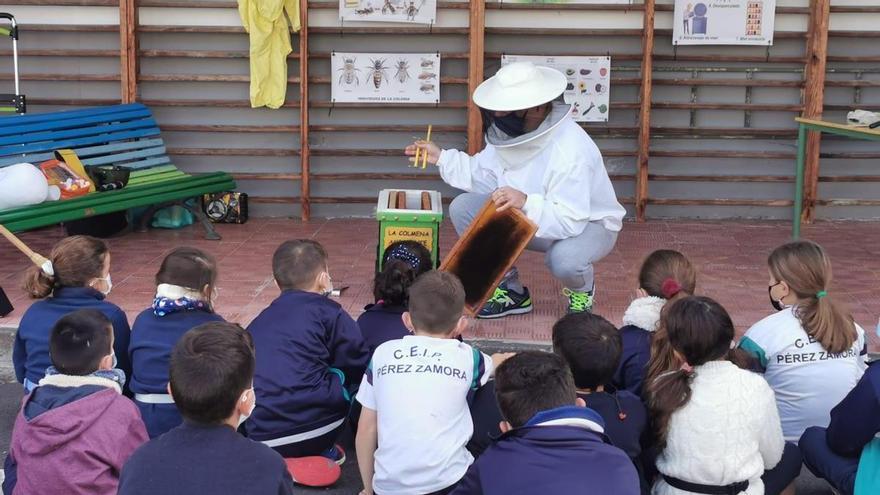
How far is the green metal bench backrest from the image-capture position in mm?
7422

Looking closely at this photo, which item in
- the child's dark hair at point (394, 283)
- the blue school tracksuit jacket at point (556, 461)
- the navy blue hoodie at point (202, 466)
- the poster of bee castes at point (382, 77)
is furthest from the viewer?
the poster of bee castes at point (382, 77)

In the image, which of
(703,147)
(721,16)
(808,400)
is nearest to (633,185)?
(703,147)

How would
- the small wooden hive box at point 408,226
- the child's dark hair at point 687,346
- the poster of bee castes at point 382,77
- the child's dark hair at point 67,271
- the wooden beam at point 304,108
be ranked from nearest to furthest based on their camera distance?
1. the child's dark hair at point 687,346
2. the child's dark hair at point 67,271
3. the small wooden hive box at point 408,226
4. the wooden beam at point 304,108
5. the poster of bee castes at point 382,77

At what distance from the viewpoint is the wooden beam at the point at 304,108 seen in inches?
341

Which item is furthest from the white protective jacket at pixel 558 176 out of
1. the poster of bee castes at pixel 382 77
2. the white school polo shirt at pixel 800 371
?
the poster of bee castes at pixel 382 77

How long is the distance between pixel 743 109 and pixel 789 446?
5.63 m

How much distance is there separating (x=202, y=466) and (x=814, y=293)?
2427 mm

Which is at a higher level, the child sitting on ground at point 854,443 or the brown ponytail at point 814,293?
the brown ponytail at point 814,293

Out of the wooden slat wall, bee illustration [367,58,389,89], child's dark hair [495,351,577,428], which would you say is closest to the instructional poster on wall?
the wooden slat wall

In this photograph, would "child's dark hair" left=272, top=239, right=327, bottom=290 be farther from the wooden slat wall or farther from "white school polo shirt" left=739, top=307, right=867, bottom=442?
the wooden slat wall

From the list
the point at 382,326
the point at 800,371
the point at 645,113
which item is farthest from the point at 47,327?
the point at 645,113

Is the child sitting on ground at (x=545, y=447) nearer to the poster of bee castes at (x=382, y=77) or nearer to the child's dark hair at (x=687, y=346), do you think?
the child's dark hair at (x=687, y=346)

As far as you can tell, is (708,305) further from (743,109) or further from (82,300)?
(743,109)

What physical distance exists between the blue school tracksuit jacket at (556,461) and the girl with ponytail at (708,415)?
709 millimetres
